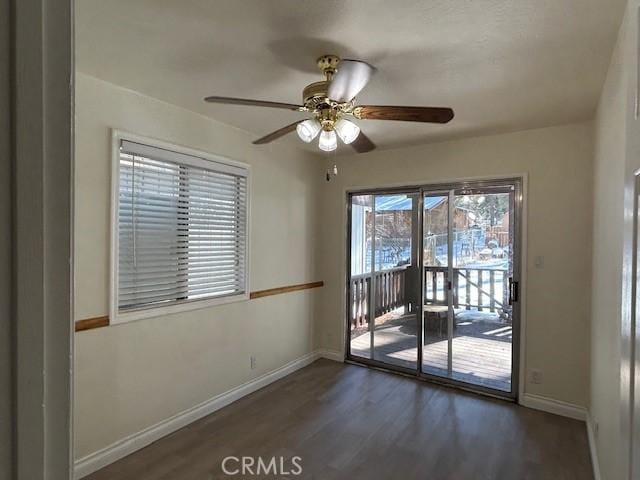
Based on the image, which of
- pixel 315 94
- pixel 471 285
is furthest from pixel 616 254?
pixel 471 285

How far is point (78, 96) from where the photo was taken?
212 centimetres

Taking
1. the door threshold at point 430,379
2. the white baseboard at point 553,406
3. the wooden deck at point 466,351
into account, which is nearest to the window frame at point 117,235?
the door threshold at point 430,379

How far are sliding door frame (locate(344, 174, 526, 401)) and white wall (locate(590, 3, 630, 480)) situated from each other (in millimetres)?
834

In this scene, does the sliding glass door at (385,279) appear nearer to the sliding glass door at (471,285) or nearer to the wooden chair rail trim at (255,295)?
the sliding glass door at (471,285)

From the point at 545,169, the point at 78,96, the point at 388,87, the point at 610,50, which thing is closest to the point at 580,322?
the point at 545,169

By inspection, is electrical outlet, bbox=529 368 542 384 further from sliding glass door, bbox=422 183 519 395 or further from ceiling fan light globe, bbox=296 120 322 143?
ceiling fan light globe, bbox=296 120 322 143

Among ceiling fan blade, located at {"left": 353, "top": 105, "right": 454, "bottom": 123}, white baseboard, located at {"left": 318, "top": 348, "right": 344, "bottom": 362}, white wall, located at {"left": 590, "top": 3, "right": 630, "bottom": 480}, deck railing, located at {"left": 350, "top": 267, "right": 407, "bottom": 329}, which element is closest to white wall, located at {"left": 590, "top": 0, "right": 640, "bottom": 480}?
white wall, located at {"left": 590, "top": 3, "right": 630, "bottom": 480}

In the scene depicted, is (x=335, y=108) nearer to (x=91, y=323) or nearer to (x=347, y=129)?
(x=347, y=129)

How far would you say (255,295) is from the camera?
3.38 metres

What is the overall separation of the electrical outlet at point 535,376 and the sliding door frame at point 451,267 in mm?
77

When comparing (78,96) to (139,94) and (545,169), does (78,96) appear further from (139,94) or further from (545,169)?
(545,169)

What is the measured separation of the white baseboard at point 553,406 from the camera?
2.87 m
